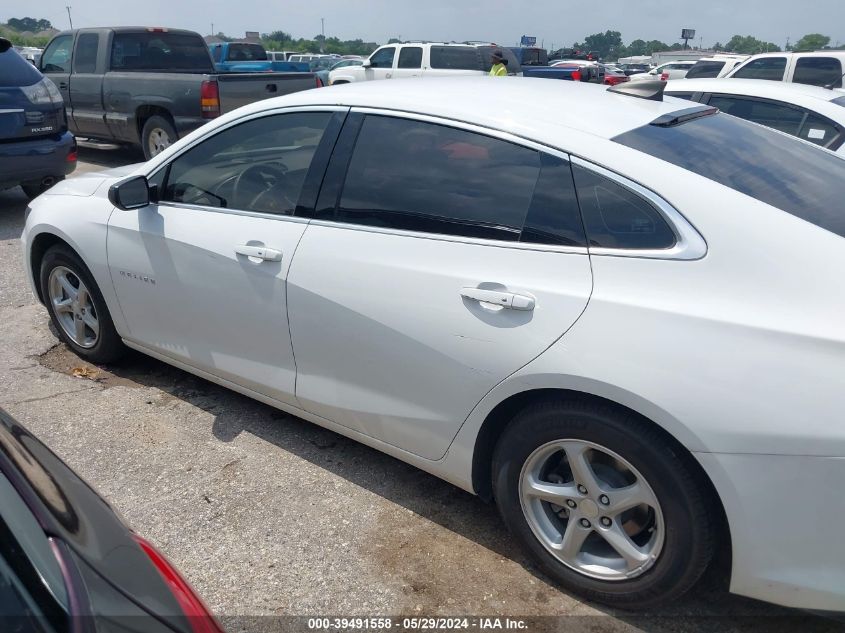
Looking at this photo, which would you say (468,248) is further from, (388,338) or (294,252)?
(294,252)

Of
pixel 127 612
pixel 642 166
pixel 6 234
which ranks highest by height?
pixel 642 166

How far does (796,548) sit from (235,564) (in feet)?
6.27

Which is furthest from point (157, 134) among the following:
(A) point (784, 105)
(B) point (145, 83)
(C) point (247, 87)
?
(A) point (784, 105)

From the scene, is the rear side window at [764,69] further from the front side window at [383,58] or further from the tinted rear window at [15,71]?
the tinted rear window at [15,71]

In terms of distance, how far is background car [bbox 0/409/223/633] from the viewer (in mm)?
1157

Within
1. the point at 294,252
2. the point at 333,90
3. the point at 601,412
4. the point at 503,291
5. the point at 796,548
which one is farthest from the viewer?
the point at 333,90

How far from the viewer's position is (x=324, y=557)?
2805mm

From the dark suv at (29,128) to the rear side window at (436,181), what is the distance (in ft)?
18.4

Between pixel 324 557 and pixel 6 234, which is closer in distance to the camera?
pixel 324 557

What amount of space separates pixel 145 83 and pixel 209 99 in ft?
4.28

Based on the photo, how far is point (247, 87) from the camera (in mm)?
9492

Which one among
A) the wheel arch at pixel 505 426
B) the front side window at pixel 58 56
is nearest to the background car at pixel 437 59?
the front side window at pixel 58 56

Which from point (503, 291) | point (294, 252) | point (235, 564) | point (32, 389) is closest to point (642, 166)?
point (503, 291)

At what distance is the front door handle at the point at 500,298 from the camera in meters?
2.42
